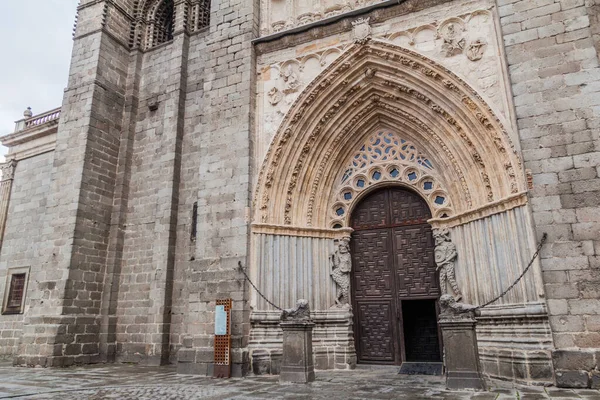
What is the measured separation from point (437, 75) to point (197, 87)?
626cm

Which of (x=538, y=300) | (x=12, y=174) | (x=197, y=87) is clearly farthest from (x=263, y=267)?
(x=12, y=174)

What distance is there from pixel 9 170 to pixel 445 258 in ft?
43.5

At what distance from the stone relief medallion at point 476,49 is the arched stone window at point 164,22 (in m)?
8.84

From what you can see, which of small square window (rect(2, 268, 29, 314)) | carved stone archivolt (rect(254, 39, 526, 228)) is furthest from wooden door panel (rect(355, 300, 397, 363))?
small square window (rect(2, 268, 29, 314))

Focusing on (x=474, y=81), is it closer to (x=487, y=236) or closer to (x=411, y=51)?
(x=411, y=51)

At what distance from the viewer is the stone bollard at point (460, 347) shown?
5.84 metres

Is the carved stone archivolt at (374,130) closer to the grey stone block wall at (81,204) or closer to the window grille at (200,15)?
the grey stone block wall at (81,204)

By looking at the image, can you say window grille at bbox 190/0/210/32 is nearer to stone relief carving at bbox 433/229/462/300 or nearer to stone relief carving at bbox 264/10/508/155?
stone relief carving at bbox 264/10/508/155

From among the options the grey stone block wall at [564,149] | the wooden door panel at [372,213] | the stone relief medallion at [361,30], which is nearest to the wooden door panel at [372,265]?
the wooden door panel at [372,213]

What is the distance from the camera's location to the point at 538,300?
655cm

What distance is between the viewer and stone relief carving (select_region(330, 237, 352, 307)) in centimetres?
886

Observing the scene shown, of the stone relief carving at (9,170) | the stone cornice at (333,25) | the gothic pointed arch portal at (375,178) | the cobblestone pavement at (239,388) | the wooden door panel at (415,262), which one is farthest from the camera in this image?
the stone relief carving at (9,170)

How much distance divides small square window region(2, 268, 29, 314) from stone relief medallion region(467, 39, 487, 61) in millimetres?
12331

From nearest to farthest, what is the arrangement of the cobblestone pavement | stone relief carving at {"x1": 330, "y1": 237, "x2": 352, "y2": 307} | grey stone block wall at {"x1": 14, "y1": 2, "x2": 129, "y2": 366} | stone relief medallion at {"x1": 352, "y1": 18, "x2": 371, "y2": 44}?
the cobblestone pavement < stone relief medallion at {"x1": 352, "y1": 18, "x2": 371, "y2": 44} < stone relief carving at {"x1": 330, "y1": 237, "x2": 352, "y2": 307} < grey stone block wall at {"x1": 14, "y1": 2, "x2": 129, "y2": 366}
